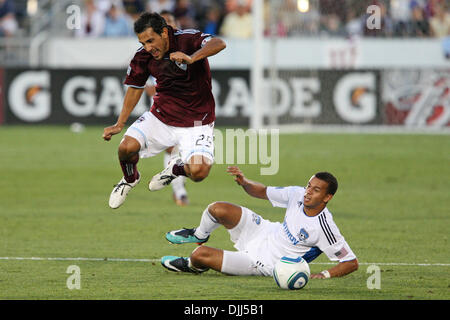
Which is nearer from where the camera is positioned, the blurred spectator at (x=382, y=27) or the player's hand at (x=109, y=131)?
the player's hand at (x=109, y=131)

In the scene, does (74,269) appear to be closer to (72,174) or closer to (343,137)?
(72,174)

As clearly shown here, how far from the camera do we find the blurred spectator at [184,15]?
2661cm

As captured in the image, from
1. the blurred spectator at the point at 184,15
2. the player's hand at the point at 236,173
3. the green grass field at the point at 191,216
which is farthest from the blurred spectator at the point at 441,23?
the player's hand at the point at 236,173

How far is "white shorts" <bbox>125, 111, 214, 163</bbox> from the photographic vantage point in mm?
9734

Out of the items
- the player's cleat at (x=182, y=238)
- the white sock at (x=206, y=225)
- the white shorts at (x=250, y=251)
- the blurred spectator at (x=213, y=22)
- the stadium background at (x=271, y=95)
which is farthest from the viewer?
the blurred spectator at (x=213, y=22)

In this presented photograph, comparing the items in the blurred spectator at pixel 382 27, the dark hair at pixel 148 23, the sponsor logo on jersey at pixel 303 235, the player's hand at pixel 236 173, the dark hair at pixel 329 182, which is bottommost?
the sponsor logo on jersey at pixel 303 235

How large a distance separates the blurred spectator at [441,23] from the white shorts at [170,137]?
17.3 meters

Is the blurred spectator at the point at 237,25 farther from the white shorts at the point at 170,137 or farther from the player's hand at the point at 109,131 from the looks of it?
the player's hand at the point at 109,131

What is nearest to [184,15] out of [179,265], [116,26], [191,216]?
[116,26]

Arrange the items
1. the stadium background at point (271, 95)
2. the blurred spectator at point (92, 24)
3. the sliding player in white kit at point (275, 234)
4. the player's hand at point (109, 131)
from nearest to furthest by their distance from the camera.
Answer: the sliding player in white kit at point (275, 234), the player's hand at point (109, 131), the stadium background at point (271, 95), the blurred spectator at point (92, 24)

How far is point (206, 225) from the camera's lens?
28.8 ft

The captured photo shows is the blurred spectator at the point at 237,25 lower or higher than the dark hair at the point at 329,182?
higher

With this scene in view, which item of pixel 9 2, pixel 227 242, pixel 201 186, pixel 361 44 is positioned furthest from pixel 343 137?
pixel 227 242
